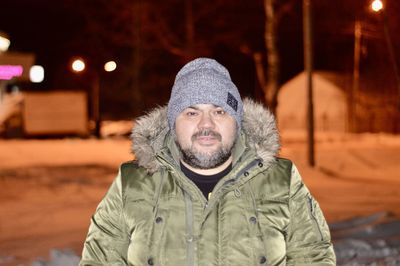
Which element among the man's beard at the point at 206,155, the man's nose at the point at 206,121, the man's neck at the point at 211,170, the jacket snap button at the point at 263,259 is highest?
the man's nose at the point at 206,121

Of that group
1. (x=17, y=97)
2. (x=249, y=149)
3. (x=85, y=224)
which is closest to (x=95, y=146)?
(x=17, y=97)

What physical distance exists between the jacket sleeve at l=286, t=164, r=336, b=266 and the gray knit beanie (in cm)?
39

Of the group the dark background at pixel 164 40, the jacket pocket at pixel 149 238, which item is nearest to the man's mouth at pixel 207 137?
the jacket pocket at pixel 149 238

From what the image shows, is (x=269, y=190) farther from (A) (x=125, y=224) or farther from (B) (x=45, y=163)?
(B) (x=45, y=163)

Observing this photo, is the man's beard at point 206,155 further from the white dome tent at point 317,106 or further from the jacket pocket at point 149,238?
the white dome tent at point 317,106

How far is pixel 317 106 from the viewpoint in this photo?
35719 millimetres

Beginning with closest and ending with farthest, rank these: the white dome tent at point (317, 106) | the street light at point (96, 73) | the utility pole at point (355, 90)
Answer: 1. the street light at point (96, 73)
2. the utility pole at point (355, 90)
3. the white dome tent at point (317, 106)

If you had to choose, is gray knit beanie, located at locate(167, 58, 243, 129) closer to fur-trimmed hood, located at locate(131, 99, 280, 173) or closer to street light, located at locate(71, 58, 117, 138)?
fur-trimmed hood, located at locate(131, 99, 280, 173)

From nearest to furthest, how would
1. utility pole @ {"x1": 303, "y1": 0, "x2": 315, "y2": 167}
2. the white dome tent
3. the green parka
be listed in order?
the green parka < utility pole @ {"x1": 303, "y1": 0, "x2": 315, "y2": 167} < the white dome tent

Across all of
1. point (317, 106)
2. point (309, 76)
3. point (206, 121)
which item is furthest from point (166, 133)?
point (317, 106)

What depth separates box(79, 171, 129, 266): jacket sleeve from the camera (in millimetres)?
2549

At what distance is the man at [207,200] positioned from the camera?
2449mm

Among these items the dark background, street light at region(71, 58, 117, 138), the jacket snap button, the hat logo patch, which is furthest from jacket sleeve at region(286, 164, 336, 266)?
street light at region(71, 58, 117, 138)

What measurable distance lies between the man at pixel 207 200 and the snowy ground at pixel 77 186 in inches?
184
